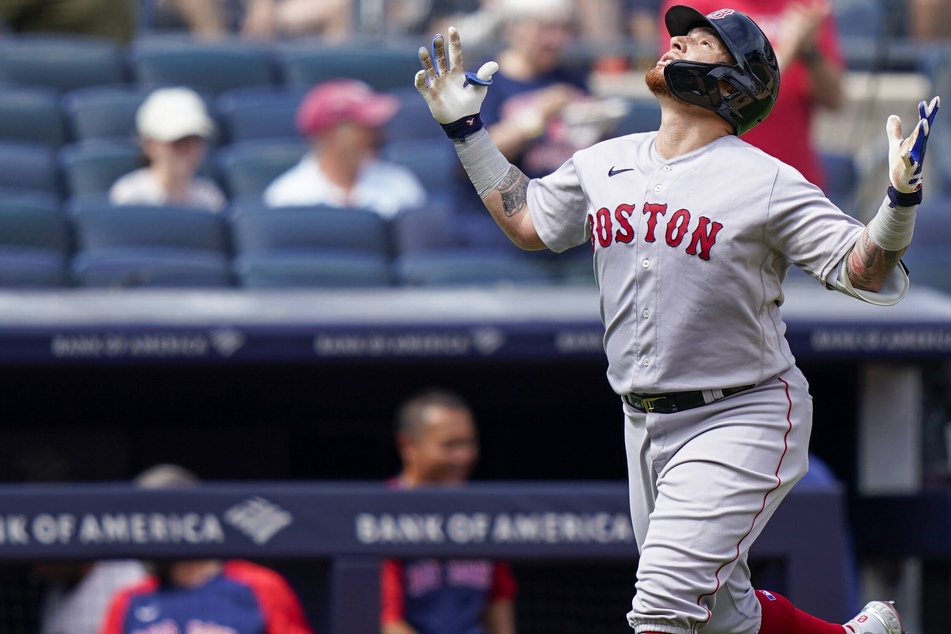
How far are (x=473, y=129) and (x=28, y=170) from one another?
420cm

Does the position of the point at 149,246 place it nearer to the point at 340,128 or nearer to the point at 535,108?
the point at 340,128

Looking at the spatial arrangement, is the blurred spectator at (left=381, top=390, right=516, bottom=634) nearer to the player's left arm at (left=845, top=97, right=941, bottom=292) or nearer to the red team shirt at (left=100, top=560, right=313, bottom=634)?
the red team shirt at (left=100, top=560, right=313, bottom=634)

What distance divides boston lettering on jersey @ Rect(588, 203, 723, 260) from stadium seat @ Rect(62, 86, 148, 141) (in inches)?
186

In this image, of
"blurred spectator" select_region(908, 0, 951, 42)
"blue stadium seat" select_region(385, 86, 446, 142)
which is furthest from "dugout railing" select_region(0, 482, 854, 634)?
"blurred spectator" select_region(908, 0, 951, 42)

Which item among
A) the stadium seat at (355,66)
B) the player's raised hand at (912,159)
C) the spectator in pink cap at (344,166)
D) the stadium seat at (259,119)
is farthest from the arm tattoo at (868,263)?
the stadium seat at (355,66)

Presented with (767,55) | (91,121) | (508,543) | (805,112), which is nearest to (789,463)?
(767,55)

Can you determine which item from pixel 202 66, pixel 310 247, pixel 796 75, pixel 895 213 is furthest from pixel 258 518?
pixel 202 66

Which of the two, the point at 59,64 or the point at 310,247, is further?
the point at 59,64

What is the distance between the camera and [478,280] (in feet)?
19.1

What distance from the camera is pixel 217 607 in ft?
15.3

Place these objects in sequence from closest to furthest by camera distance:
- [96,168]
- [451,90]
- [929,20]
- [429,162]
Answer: [451,90] → [96,168] → [429,162] → [929,20]

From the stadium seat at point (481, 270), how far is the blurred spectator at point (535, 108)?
0.25 feet

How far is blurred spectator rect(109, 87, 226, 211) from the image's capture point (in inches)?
250

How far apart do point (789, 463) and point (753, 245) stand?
42 cm
